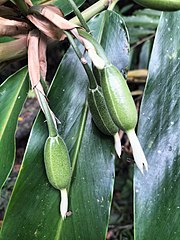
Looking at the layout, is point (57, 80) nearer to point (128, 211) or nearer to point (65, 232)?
point (65, 232)

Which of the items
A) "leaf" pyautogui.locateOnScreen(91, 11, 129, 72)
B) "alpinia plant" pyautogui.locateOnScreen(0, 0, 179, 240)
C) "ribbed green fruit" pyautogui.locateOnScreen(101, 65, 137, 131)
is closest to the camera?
"ribbed green fruit" pyautogui.locateOnScreen(101, 65, 137, 131)

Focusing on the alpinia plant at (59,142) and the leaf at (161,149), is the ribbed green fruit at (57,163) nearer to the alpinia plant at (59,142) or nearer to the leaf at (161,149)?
the alpinia plant at (59,142)

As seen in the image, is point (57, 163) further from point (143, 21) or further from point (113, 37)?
point (143, 21)

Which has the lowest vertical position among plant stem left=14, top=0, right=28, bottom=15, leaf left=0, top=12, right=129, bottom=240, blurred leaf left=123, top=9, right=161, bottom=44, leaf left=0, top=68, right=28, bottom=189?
blurred leaf left=123, top=9, right=161, bottom=44

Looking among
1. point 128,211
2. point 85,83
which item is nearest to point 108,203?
point 85,83

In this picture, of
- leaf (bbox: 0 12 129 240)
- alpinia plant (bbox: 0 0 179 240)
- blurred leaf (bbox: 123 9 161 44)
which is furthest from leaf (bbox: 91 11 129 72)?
blurred leaf (bbox: 123 9 161 44)

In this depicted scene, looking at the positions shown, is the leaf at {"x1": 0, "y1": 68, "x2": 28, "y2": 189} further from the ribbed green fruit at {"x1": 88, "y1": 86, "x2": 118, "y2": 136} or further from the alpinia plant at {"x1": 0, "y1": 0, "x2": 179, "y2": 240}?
the ribbed green fruit at {"x1": 88, "y1": 86, "x2": 118, "y2": 136}

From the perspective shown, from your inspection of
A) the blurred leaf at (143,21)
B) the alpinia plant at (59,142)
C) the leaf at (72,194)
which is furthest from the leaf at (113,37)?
the blurred leaf at (143,21)

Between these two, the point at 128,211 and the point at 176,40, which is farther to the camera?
the point at 128,211
